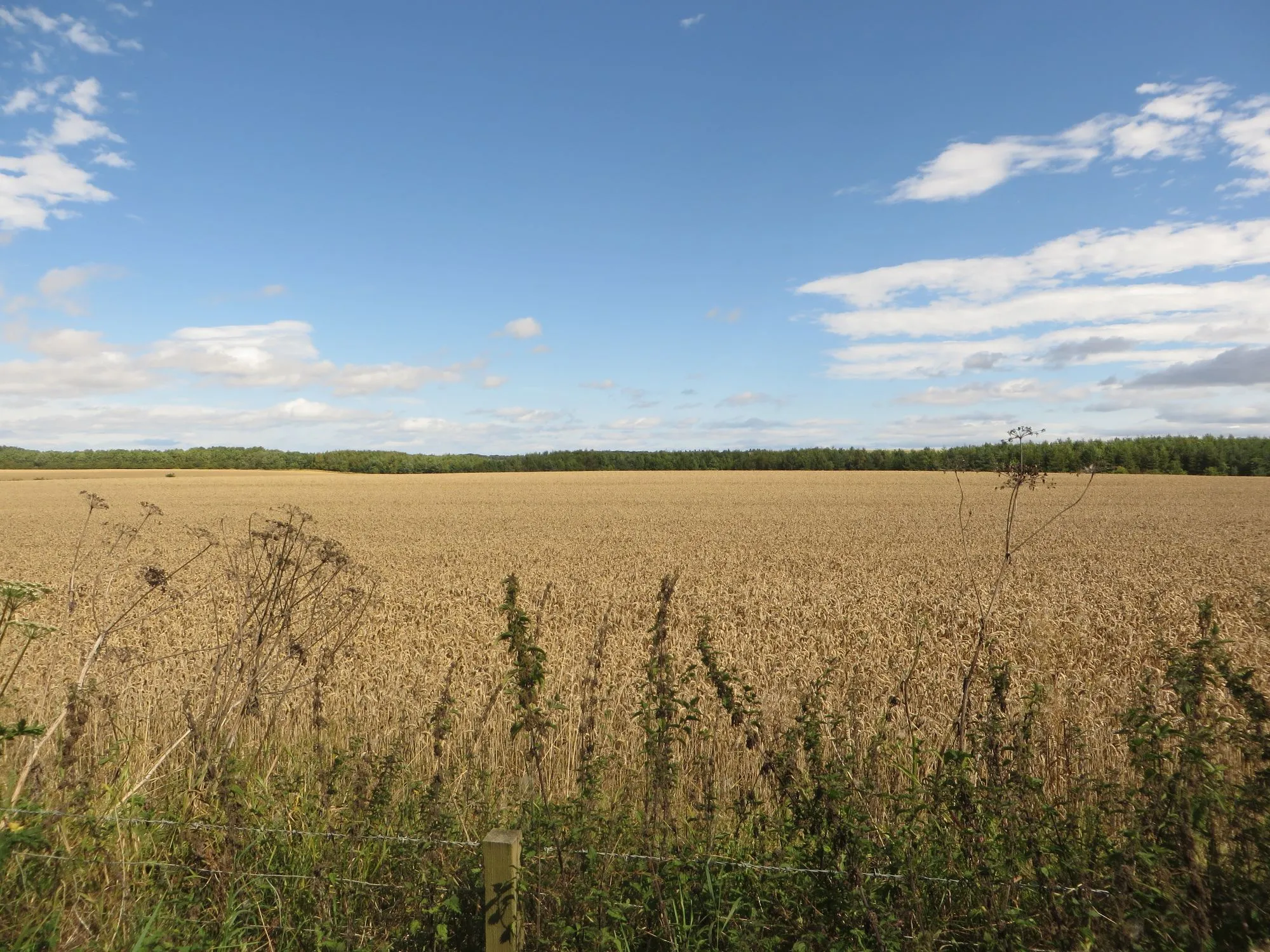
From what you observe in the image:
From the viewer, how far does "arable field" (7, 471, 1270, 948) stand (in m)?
5.62

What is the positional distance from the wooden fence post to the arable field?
52 cm

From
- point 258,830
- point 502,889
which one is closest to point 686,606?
point 258,830

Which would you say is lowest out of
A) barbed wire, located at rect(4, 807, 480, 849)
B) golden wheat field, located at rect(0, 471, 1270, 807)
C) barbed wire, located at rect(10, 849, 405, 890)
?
golden wheat field, located at rect(0, 471, 1270, 807)

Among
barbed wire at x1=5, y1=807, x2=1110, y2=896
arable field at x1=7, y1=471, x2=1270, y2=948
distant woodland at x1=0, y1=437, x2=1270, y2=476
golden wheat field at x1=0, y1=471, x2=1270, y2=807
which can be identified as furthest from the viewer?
distant woodland at x1=0, y1=437, x2=1270, y2=476

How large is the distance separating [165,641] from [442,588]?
4.97 meters

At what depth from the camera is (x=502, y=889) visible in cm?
325

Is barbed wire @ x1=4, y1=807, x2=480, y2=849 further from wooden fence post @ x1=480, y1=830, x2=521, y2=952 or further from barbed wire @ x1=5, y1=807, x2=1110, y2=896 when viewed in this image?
wooden fence post @ x1=480, y1=830, x2=521, y2=952

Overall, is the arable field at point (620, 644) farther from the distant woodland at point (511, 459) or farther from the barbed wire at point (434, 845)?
the distant woodland at point (511, 459)

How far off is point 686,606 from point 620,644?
3.37m

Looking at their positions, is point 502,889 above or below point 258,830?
above

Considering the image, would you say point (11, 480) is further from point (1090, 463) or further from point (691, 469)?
point (1090, 463)

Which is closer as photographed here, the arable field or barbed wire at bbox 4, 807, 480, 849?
barbed wire at bbox 4, 807, 480, 849

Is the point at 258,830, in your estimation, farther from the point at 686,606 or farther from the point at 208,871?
the point at 686,606

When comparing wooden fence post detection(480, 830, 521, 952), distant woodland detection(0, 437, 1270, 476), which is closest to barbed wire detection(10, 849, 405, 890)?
wooden fence post detection(480, 830, 521, 952)
